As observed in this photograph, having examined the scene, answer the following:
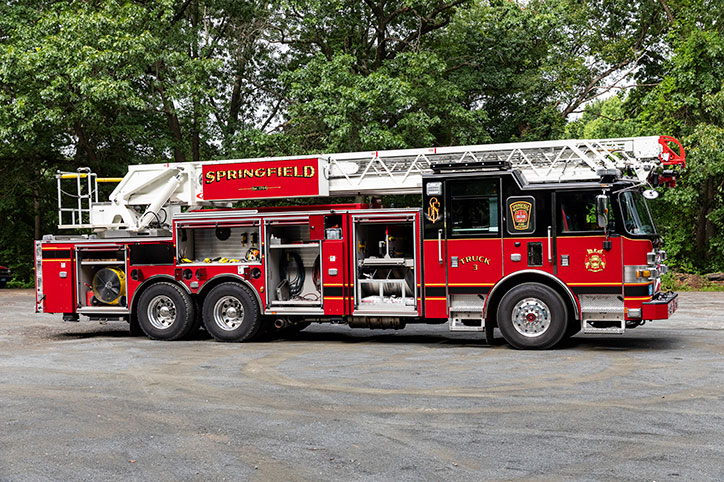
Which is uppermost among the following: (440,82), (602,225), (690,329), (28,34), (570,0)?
(570,0)

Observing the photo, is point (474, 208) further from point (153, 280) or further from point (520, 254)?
point (153, 280)

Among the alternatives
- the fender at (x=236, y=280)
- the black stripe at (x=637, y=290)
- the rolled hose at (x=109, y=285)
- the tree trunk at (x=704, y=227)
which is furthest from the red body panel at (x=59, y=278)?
the tree trunk at (x=704, y=227)

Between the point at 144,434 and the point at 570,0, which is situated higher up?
the point at 570,0

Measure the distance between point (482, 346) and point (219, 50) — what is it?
19.6m

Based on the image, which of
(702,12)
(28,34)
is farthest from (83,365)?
Answer: (702,12)

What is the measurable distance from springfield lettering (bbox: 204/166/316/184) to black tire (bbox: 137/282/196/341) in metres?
2.19

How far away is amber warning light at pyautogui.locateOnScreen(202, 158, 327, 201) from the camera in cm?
1391

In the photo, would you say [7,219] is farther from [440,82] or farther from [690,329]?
[690,329]

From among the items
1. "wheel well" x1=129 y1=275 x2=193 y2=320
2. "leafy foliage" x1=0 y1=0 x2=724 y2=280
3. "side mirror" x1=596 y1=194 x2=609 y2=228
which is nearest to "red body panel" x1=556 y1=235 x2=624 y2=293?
"side mirror" x1=596 y1=194 x2=609 y2=228

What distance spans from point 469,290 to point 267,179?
4244 millimetres

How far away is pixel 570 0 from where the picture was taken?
30.8 metres

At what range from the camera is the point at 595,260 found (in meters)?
11.7

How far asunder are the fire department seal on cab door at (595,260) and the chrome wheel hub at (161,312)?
736cm

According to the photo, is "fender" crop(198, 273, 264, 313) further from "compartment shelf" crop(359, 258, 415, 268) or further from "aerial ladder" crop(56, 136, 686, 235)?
"compartment shelf" crop(359, 258, 415, 268)
